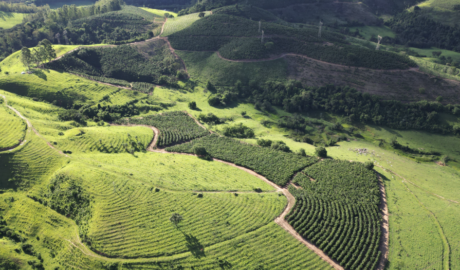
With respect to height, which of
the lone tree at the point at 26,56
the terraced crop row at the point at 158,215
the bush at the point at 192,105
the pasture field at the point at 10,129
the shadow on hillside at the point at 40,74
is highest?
the lone tree at the point at 26,56

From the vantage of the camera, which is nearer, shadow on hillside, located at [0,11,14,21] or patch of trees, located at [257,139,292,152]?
patch of trees, located at [257,139,292,152]

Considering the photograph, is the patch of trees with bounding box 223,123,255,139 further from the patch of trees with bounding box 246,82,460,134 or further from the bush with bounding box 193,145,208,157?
the patch of trees with bounding box 246,82,460,134

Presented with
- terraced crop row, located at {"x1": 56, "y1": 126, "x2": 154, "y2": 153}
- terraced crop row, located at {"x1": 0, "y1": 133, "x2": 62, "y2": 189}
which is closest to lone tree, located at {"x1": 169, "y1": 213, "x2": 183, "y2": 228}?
terraced crop row, located at {"x1": 56, "y1": 126, "x2": 154, "y2": 153}

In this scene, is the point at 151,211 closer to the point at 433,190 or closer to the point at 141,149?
the point at 141,149

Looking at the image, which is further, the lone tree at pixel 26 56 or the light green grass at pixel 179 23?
the light green grass at pixel 179 23

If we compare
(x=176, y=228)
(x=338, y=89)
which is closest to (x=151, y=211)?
(x=176, y=228)

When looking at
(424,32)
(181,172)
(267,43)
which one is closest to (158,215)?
(181,172)

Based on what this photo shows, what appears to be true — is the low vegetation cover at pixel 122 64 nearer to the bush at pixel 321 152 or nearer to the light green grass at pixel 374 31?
the bush at pixel 321 152

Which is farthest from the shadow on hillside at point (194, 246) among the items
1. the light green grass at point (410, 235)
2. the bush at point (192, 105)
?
the bush at point (192, 105)
